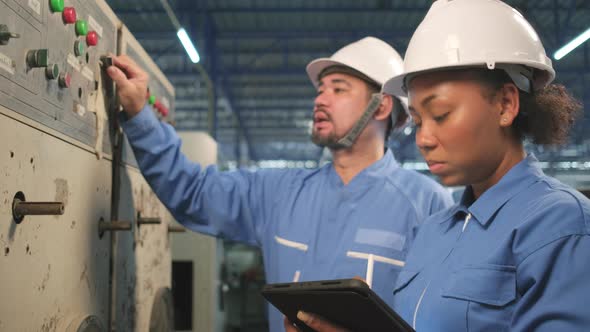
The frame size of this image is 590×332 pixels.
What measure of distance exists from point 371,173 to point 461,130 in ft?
2.39

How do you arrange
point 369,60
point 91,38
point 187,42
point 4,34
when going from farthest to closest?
point 187,42, point 369,60, point 91,38, point 4,34

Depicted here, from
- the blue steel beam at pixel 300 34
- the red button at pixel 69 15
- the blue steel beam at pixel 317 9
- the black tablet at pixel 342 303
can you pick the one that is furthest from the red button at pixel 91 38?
the blue steel beam at pixel 300 34

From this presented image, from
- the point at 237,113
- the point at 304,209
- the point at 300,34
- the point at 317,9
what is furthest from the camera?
the point at 237,113

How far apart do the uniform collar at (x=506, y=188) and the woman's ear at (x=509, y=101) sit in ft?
0.30

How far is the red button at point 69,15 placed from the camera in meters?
0.98

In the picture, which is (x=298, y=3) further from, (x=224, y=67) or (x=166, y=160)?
(x=166, y=160)

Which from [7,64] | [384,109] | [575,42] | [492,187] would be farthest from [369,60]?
[575,42]

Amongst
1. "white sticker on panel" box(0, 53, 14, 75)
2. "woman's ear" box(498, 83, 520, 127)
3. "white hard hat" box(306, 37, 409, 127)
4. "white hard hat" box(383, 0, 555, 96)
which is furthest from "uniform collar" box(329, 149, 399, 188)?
"white sticker on panel" box(0, 53, 14, 75)

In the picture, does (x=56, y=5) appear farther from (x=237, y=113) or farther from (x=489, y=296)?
(x=237, y=113)

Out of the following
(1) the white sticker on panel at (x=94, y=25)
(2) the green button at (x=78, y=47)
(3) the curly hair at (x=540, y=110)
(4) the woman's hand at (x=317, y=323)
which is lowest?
(4) the woman's hand at (x=317, y=323)

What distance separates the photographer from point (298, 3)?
21.5 feet

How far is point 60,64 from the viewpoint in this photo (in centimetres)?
97

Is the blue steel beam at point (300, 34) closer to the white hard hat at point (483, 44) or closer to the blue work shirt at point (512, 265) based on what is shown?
the white hard hat at point (483, 44)

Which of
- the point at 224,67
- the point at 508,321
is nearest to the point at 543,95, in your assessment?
the point at 508,321
